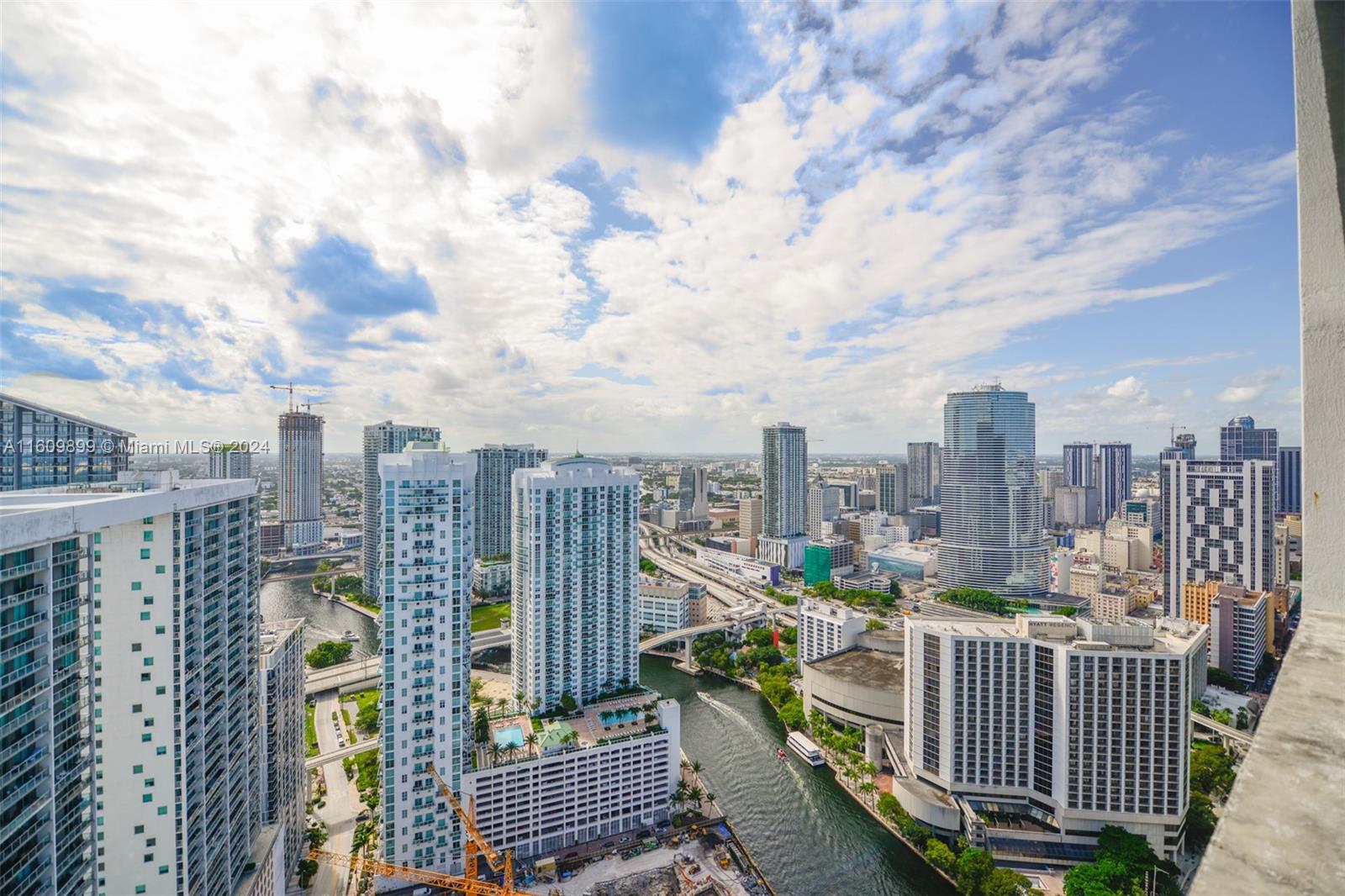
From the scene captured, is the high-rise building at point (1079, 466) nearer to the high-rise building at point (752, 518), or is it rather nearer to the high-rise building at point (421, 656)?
the high-rise building at point (752, 518)

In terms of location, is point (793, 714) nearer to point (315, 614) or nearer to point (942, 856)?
point (942, 856)

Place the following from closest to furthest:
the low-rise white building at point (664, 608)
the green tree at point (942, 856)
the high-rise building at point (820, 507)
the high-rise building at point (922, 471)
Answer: the green tree at point (942, 856), the low-rise white building at point (664, 608), the high-rise building at point (820, 507), the high-rise building at point (922, 471)

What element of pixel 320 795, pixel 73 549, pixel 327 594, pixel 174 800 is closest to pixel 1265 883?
pixel 73 549

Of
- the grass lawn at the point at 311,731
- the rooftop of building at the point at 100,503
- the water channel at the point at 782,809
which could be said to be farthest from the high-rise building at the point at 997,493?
the rooftop of building at the point at 100,503

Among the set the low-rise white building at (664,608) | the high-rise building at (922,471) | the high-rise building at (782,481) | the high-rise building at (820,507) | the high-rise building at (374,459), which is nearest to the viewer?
the low-rise white building at (664,608)

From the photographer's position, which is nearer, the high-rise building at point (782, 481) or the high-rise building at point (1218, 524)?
the high-rise building at point (1218, 524)

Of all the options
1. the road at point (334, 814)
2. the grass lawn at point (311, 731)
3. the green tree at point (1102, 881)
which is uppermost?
the green tree at point (1102, 881)

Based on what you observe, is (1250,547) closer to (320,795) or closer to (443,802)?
(443,802)

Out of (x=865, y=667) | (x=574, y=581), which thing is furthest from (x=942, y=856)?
(x=574, y=581)

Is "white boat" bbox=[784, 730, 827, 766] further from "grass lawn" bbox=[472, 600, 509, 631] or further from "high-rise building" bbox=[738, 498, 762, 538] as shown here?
"high-rise building" bbox=[738, 498, 762, 538]

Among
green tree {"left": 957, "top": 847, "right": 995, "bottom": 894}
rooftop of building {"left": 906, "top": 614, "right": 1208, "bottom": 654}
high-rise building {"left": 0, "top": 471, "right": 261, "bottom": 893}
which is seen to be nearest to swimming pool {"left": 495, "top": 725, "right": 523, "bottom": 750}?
high-rise building {"left": 0, "top": 471, "right": 261, "bottom": 893}
